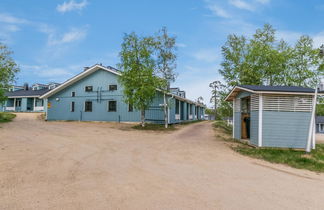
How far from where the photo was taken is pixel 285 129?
30.7 feet

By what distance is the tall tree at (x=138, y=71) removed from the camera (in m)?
16.1

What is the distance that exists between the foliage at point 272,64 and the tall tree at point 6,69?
73.4 feet

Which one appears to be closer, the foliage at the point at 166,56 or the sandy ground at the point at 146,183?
the sandy ground at the point at 146,183

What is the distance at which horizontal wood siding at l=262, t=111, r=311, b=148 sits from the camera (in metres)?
9.27

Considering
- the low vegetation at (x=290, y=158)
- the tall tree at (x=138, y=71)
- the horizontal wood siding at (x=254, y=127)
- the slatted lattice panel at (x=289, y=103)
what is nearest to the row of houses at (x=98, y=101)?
the tall tree at (x=138, y=71)

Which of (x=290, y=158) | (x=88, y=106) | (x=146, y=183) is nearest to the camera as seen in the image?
(x=146, y=183)

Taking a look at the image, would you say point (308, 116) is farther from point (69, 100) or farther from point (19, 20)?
point (69, 100)

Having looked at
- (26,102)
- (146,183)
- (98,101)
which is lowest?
(146,183)

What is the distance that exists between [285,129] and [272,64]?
41.8ft

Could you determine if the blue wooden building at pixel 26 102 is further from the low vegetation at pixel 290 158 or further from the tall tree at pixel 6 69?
the low vegetation at pixel 290 158

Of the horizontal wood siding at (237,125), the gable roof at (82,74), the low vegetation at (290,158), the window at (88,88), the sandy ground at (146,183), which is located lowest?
the low vegetation at (290,158)

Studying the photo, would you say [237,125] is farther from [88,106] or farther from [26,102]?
[26,102]

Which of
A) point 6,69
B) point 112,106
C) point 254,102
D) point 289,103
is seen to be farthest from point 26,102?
point 289,103

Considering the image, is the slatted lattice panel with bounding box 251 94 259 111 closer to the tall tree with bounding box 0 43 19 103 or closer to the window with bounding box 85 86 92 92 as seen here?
the window with bounding box 85 86 92 92
